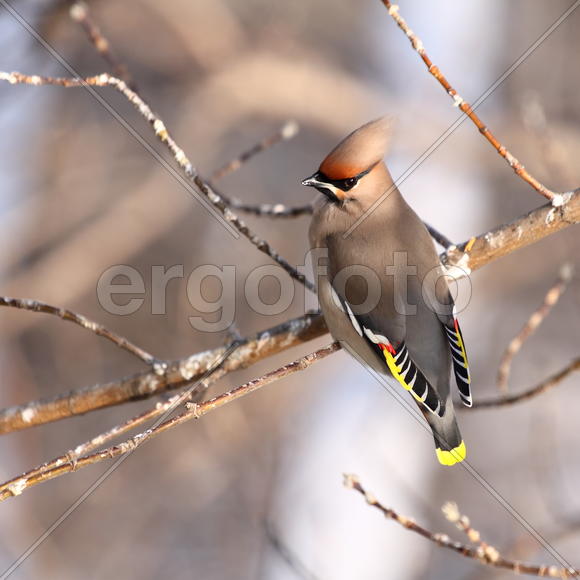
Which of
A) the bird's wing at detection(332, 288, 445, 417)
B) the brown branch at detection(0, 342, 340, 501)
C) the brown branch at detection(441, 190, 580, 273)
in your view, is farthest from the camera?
the bird's wing at detection(332, 288, 445, 417)

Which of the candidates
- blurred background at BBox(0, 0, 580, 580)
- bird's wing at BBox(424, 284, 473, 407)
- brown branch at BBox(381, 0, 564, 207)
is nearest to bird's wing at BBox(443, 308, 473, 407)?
bird's wing at BBox(424, 284, 473, 407)

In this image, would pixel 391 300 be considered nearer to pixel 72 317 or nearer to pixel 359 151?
pixel 359 151

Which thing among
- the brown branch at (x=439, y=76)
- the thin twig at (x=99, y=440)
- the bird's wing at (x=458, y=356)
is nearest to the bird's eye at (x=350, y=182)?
the bird's wing at (x=458, y=356)

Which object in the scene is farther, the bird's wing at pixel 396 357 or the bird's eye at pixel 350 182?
the bird's eye at pixel 350 182

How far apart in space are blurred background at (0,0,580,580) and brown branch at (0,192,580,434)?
201 centimetres

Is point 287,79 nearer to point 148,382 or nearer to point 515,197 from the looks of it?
point 515,197

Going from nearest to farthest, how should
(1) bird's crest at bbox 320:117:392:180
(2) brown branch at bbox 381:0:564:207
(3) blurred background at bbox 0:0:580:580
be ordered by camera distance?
(2) brown branch at bbox 381:0:564:207
(1) bird's crest at bbox 320:117:392:180
(3) blurred background at bbox 0:0:580:580

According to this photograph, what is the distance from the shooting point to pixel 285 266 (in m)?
2.68

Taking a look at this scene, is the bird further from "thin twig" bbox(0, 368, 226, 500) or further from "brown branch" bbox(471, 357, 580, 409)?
"thin twig" bbox(0, 368, 226, 500)

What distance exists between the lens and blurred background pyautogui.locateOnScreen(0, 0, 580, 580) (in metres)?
5.06

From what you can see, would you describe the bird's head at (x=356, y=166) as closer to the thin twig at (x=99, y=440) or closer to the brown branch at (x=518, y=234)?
the brown branch at (x=518, y=234)

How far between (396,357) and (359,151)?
0.76 meters

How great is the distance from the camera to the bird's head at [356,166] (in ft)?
9.59

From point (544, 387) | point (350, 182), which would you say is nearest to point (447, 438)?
point (544, 387)
